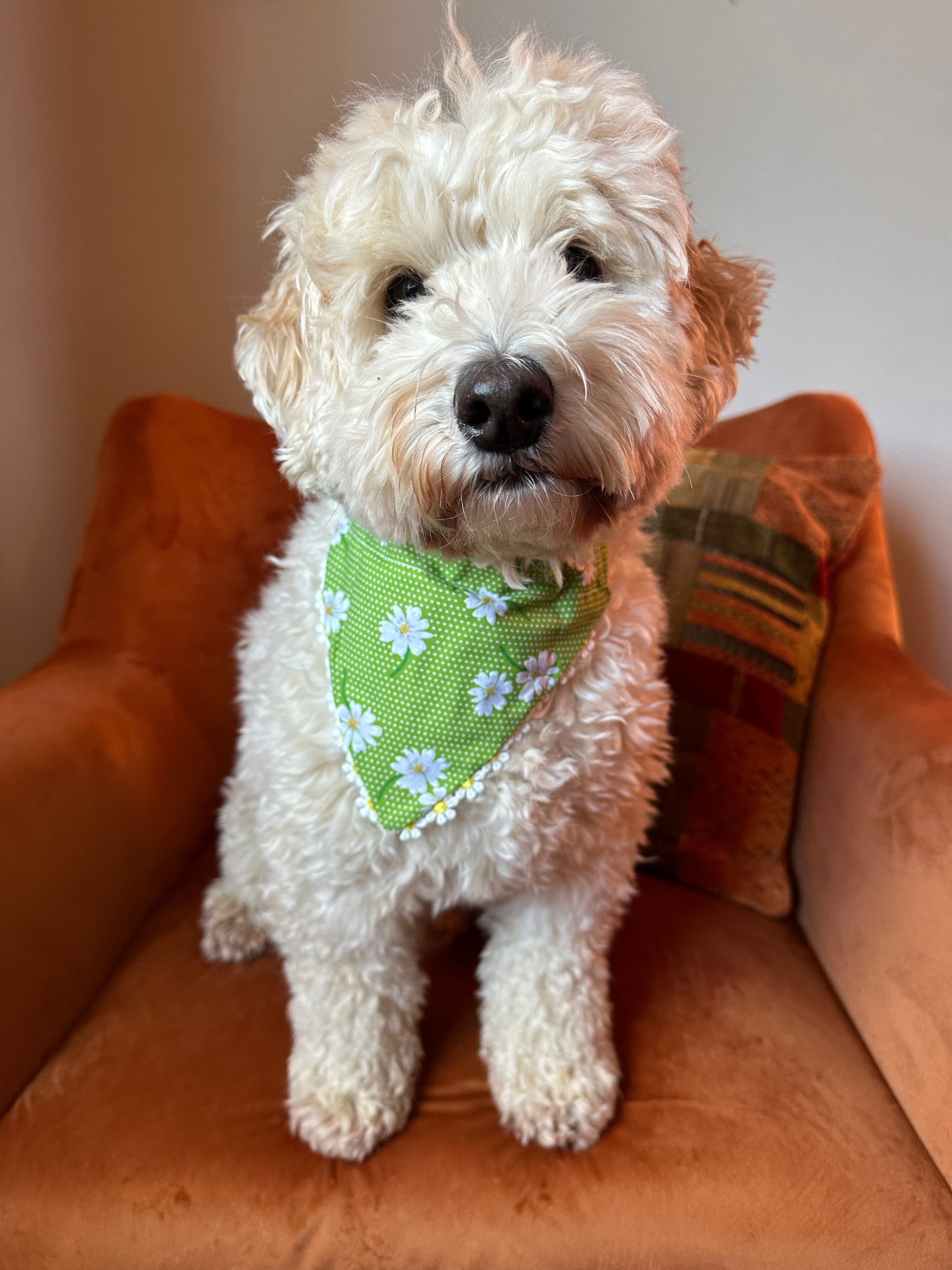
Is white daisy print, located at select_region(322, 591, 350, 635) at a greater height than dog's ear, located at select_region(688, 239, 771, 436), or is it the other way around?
dog's ear, located at select_region(688, 239, 771, 436)

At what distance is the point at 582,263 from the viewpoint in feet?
2.99

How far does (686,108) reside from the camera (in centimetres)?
154

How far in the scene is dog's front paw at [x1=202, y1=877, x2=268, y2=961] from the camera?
4.27 ft

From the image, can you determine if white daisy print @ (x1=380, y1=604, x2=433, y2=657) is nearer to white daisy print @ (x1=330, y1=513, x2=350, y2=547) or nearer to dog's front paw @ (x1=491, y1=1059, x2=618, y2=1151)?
white daisy print @ (x1=330, y1=513, x2=350, y2=547)

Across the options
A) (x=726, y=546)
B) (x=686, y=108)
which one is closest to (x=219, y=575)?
(x=726, y=546)

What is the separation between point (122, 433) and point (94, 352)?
50cm

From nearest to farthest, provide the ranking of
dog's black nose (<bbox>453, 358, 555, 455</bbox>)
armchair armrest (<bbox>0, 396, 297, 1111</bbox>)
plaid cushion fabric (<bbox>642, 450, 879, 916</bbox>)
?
dog's black nose (<bbox>453, 358, 555, 455</bbox>), armchair armrest (<bbox>0, 396, 297, 1111</bbox>), plaid cushion fabric (<bbox>642, 450, 879, 916</bbox>)

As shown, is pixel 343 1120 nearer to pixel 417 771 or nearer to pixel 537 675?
pixel 417 771

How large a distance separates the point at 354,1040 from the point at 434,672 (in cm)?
50

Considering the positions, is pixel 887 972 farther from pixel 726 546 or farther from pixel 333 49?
pixel 333 49

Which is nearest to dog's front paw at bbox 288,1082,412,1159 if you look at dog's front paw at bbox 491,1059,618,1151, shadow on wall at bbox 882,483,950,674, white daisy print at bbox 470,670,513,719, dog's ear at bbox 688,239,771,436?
dog's front paw at bbox 491,1059,618,1151

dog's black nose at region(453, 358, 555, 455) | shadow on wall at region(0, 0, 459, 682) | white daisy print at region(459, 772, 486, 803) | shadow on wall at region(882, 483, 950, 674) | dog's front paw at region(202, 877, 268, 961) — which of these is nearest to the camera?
dog's black nose at region(453, 358, 555, 455)

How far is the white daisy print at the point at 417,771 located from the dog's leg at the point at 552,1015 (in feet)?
0.92

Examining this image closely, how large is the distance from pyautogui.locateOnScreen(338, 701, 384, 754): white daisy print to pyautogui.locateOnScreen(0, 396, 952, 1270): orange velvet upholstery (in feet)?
1.50
